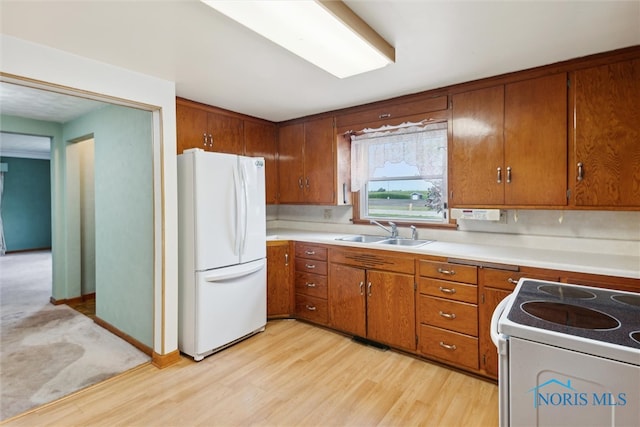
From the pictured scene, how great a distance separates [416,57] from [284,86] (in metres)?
1.08

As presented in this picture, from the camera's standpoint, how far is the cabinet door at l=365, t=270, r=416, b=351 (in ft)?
8.64

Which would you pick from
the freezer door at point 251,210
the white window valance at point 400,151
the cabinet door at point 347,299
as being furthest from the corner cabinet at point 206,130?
the cabinet door at point 347,299

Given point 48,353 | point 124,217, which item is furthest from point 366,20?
point 48,353

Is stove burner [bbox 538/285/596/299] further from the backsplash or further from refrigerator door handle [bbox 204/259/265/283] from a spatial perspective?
refrigerator door handle [bbox 204/259/265/283]

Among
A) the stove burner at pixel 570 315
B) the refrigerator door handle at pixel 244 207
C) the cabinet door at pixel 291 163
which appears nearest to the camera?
the stove burner at pixel 570 315

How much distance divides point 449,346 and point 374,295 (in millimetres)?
693

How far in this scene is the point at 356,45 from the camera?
1799 mm

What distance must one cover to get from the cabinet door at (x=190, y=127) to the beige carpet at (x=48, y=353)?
6.20 feet

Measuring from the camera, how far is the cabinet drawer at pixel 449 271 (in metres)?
2.32

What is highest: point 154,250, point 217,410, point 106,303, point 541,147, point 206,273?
point 541,147

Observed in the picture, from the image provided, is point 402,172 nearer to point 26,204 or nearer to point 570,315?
point 570,315

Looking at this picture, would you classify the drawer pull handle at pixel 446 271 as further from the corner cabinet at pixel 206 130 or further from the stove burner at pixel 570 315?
the corner cabinet at pixel 206 130

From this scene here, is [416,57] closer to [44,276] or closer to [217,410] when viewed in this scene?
[217,410]

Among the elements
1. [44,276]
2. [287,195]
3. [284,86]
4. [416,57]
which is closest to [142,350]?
[287,195]
